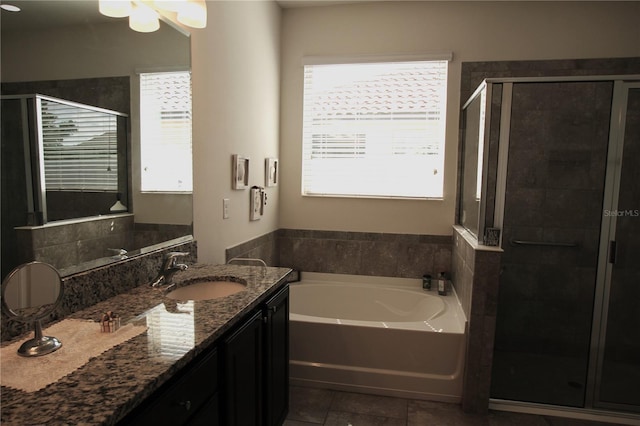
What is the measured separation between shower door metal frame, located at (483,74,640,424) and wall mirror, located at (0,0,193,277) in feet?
6.03

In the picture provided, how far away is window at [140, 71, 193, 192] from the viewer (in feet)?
5.68

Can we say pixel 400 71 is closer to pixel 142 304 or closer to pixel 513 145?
pixel 513 145

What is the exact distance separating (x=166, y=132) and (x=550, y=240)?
254 centimetres

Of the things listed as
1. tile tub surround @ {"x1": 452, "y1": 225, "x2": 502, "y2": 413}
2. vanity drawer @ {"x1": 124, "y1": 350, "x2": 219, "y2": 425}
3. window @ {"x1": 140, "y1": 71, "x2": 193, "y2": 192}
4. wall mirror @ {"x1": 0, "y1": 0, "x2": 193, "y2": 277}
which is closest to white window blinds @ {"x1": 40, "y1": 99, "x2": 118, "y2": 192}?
wall mirror @ {"x1": 0, "y1": 0, "x2": 193, "y2": 277}

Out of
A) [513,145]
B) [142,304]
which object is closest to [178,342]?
[142,304]

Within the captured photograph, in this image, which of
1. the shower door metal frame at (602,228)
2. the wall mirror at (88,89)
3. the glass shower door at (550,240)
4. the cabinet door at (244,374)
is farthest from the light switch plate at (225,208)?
the glass shower door at (550,240)

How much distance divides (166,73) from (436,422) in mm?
2396

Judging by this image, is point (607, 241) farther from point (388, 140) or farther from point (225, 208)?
point (225, 208)

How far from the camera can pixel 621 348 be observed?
2459 mm

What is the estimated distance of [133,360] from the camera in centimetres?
97

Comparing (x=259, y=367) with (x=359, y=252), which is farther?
(x=359, y=252)

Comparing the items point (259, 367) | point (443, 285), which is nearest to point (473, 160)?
point (443, 285)

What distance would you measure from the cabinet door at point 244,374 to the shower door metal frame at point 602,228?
1.60 metres

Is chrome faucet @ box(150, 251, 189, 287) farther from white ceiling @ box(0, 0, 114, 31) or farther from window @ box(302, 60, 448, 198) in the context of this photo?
window @ box(302, 60, 448, 198)
